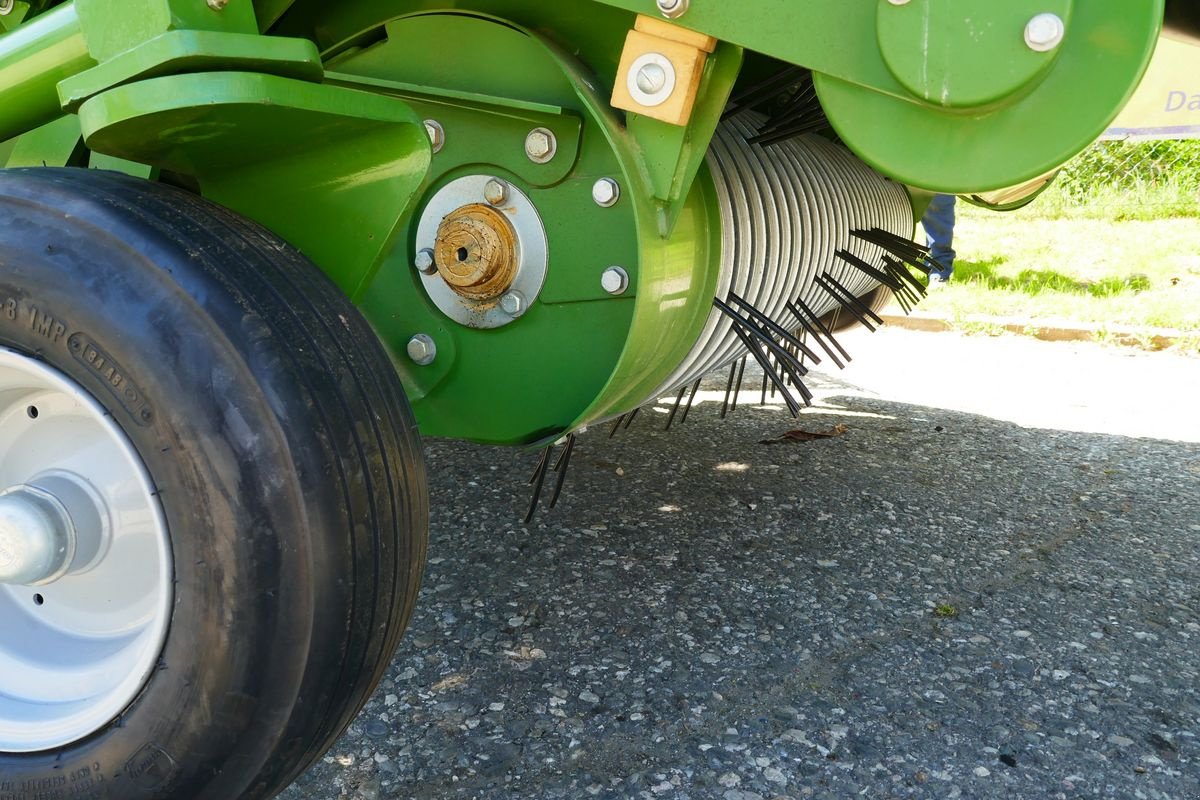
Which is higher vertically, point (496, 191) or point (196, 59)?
point (196, 59)

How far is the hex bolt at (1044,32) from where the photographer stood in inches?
46.4

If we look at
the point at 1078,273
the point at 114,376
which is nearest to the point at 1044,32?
the point at 114,376

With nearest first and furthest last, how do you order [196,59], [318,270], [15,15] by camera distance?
[196,59] → [318,270] → [15,15]

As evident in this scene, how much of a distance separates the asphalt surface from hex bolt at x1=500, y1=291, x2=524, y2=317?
2.35 feet

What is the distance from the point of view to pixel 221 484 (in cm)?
116

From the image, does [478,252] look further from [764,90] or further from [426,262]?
[764,90]

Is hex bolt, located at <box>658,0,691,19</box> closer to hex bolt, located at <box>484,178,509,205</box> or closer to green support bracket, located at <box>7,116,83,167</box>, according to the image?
hex bolt, located at <box>484,178,509,205</box>

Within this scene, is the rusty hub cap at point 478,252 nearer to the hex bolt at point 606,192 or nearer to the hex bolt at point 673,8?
the hex bolt at point 606,192

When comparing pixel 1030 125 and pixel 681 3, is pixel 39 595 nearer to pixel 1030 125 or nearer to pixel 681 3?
pixel 681 3

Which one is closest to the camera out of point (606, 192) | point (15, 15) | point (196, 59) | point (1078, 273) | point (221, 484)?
point (221, 484)

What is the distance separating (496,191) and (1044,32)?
84cm

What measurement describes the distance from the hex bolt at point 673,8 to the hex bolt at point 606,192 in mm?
287

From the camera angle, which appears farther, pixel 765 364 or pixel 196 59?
pixel 765 364

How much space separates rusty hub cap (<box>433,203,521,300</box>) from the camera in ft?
5.39
